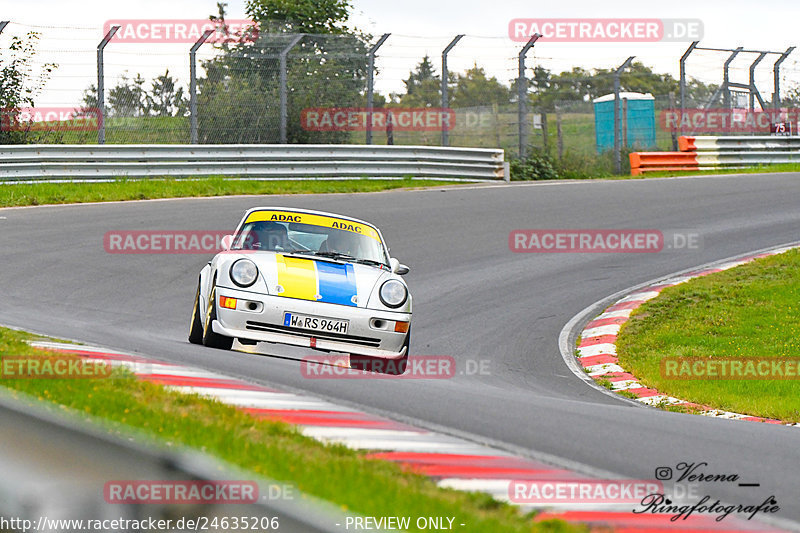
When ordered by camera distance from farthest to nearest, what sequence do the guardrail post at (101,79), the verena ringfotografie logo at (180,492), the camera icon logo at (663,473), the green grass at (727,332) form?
1. the guardrail post at (101,79)
2. the green grass at (727,332)
3. the camera icon logo at (663,473)
4. the verena ringfotografie logo at (180,492)

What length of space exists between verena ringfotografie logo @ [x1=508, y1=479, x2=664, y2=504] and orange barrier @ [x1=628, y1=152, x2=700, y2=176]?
70.5 feet

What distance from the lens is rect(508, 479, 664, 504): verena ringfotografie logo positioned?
4.24 meters

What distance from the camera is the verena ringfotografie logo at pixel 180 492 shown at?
11.1 ft

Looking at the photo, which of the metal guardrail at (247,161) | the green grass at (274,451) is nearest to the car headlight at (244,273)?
the green grass at (274,451)

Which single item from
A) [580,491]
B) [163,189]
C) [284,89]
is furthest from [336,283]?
[284,89]

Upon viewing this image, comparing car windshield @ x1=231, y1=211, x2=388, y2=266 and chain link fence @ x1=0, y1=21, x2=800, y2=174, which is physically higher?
chain link fence @ x1=0, y1=21, x2=800, y2=174

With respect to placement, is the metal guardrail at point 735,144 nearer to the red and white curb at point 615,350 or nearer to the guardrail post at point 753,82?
the guardrail post at point 753,82

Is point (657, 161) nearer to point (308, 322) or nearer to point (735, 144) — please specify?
point (735, 144)

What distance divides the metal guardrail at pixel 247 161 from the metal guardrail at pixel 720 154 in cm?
467

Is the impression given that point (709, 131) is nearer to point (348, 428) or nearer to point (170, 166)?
point (170, 166)

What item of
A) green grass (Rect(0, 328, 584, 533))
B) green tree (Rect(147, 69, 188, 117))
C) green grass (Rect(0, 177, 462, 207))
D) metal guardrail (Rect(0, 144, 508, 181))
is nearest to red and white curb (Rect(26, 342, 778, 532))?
green grass (Rect(0, 328, 584, 533))

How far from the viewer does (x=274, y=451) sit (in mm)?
4516

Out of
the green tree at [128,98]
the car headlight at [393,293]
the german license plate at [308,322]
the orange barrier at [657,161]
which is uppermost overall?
the green tree at [128,98]

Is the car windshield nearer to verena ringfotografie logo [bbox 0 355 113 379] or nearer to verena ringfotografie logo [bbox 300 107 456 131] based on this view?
verena ringfotografie logo [bbox 0 355 113 379]
